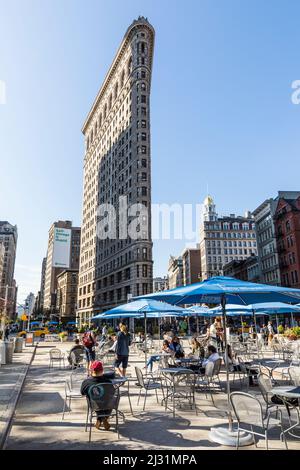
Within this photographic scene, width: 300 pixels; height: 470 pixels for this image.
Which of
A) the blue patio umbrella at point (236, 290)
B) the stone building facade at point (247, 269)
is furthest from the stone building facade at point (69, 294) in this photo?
the blue patio umbrella at point (236, 290)

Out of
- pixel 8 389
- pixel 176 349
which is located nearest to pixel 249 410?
pixel 176 349

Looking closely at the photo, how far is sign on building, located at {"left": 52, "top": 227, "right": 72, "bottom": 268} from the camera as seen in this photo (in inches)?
2638

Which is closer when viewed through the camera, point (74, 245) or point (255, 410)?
point (255, 410)

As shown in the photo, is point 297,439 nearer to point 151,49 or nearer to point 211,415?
point 211,415

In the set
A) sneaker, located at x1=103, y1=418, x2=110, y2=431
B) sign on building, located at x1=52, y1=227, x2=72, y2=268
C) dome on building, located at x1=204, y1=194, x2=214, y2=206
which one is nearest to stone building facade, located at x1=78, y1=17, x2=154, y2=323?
sign on building, located at x1=52, y1=227, x2=72, y2=268

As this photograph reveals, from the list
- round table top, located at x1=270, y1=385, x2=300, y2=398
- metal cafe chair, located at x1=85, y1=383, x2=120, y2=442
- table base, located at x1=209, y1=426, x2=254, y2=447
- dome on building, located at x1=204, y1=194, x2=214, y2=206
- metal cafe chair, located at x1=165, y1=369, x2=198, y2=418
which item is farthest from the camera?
dome on building, located at x1=204, y1=194, x2=214, y2=206

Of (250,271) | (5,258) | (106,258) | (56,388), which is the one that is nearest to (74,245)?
(5,258)

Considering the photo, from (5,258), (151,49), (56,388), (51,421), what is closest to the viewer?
(51,421)

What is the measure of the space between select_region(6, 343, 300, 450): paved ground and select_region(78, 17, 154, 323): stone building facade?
43.3 metres

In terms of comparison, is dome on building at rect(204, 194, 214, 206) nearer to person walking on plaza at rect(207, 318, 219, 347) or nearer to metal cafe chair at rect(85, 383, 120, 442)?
person walking on plaza at rect(207, 318, 219, 347)

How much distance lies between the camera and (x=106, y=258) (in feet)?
248

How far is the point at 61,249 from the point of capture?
2862 inches

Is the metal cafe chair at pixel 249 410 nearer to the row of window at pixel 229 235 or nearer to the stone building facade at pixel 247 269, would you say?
the stone building facade at pixel 247 269
